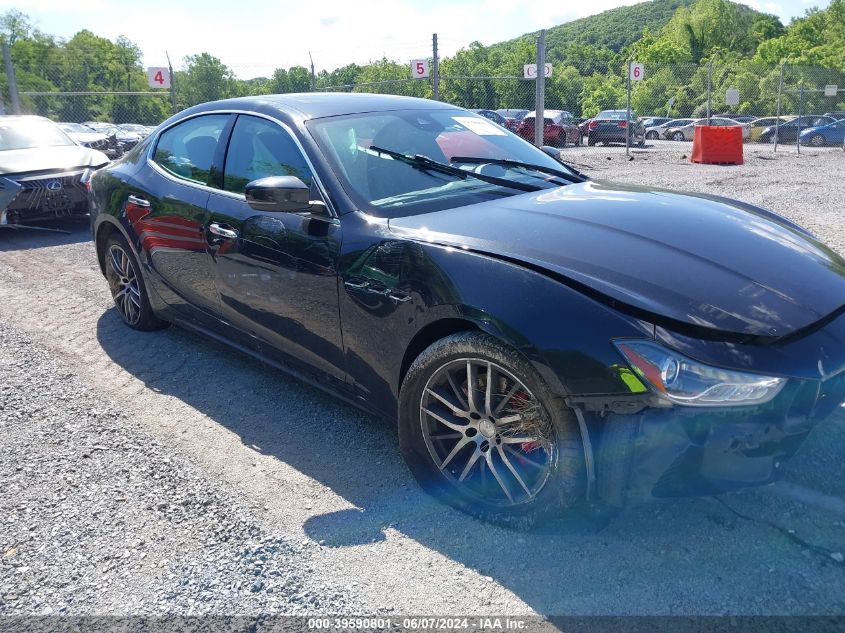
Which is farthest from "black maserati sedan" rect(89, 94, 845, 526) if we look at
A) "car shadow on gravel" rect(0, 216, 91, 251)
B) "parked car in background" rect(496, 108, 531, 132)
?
"parked car in background" rect(496, 108, 531, 132)

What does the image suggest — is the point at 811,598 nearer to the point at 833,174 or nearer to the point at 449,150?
the point at 449,150

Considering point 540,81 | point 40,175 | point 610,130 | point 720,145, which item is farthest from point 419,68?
point 610,130

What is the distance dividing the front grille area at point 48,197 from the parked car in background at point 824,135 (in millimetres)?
25978

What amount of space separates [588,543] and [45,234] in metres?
8.02

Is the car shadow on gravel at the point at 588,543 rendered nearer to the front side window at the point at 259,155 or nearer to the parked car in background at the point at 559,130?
the front side window at the point at 259,155

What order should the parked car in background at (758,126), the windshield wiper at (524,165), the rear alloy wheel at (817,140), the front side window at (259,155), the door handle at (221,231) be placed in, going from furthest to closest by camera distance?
the parked car in background at (758,126), the rear alloy wheel at (817,140), the windshield wiper at (524,165), the door handle at (221,231), the front side window at (259,155)

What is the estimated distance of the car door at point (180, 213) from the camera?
3.74m

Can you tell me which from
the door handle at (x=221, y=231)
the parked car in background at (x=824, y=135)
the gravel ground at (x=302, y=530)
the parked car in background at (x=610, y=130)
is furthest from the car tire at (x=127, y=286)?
the parked car in background at (x=824, y=135)

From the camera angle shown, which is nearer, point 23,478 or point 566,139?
point 23,478

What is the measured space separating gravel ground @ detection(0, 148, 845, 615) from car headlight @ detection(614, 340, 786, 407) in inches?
22.1

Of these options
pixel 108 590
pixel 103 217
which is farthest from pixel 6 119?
pixel 108 590

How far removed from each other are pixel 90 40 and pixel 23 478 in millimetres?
93874

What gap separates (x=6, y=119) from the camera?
29.6 ft

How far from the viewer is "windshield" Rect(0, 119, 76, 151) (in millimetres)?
8469
